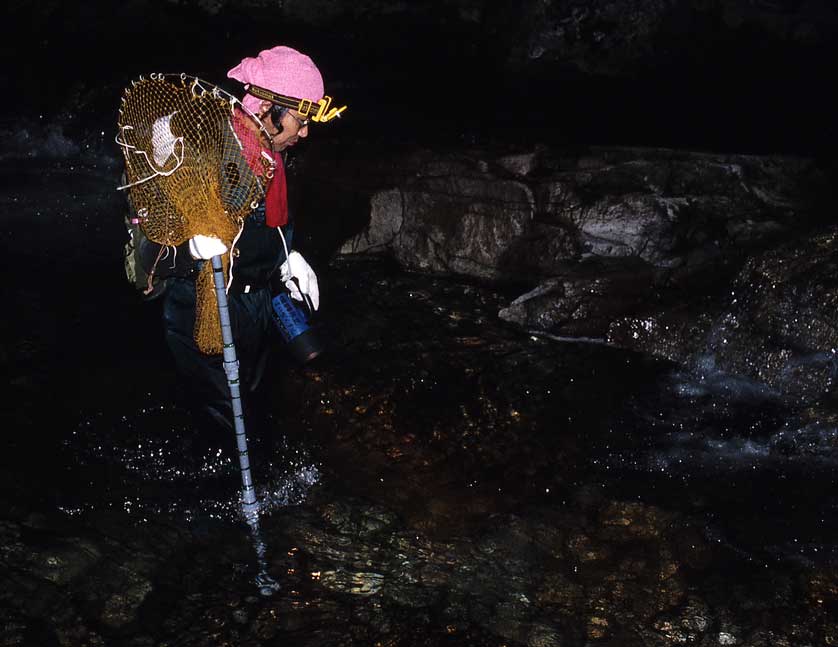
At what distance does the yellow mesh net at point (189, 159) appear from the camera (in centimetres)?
349

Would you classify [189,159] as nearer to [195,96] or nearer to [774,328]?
[195,96]

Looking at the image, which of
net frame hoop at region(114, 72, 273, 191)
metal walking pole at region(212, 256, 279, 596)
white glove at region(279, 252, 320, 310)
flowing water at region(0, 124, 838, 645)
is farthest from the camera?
white glove at region(279, 252, 320, 310)

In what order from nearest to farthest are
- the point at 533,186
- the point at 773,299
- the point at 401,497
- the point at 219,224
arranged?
the point at 219,224 → the point at 401,497 → the point at 773,299 → the point at 533,186

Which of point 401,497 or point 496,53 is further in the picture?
point 496,53

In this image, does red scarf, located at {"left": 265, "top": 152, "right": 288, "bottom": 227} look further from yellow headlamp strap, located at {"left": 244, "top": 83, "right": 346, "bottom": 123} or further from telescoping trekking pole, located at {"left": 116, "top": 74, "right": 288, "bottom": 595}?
yellow headlamp strap, located at {"left": 244, "top": 83, "right": 346, "bottom": 123}

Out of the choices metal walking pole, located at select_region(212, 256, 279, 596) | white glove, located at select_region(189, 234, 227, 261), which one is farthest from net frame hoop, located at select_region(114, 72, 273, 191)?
metal walking pole, located at select_region(212, 256, 279, 596)

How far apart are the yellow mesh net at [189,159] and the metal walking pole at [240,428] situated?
224 millimetres

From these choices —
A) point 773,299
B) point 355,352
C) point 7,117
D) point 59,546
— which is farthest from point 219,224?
point 7,117

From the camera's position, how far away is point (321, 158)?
8828 millimetres

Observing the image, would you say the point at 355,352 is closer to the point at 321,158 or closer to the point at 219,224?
the point at 219,224

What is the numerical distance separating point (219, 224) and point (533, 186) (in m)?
4.59

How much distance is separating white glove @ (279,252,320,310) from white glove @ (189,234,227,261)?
1.80 feet

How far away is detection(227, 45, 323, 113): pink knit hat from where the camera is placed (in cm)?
359

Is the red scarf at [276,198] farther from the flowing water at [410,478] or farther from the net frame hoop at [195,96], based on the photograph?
the flowing water at [410,478]
